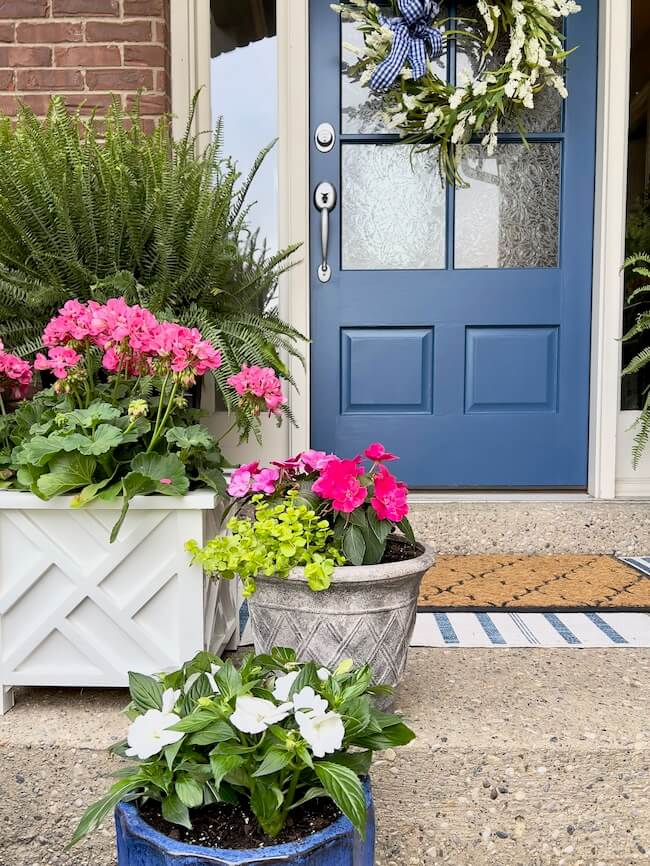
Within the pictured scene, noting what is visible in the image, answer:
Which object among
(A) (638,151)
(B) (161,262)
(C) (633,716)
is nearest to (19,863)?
(C) (633,716)

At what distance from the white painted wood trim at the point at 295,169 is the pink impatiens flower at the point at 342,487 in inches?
50.5

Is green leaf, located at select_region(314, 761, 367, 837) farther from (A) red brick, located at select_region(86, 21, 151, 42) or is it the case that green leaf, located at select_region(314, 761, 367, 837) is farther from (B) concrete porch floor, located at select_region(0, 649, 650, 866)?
(A) red brick, located at select_region(86, 21, 151, 42)

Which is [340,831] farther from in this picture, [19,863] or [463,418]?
[463,418]

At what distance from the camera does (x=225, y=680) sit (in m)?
0.80

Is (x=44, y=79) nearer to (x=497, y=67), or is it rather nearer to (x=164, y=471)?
(x=497, y=67)

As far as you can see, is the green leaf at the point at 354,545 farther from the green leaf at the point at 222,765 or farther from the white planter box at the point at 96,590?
the green leaf at the point at 222,765

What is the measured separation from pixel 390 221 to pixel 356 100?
15.8 inches

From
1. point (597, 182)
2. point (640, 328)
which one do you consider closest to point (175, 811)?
point (640, 328)

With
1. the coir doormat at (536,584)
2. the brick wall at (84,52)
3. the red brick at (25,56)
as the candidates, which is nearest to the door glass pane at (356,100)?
the brick wall at (84,52)

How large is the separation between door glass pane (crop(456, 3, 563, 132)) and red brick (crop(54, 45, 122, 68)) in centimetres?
107

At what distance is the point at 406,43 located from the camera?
2.26 metres

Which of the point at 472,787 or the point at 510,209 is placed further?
the point at 510,209

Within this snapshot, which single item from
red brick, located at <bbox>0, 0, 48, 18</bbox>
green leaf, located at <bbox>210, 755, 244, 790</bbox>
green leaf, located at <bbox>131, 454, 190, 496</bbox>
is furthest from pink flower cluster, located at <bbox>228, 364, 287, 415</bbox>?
red brick, located at <bbox>0, 0, 48, 18</bbox>

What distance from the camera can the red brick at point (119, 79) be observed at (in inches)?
87.6
